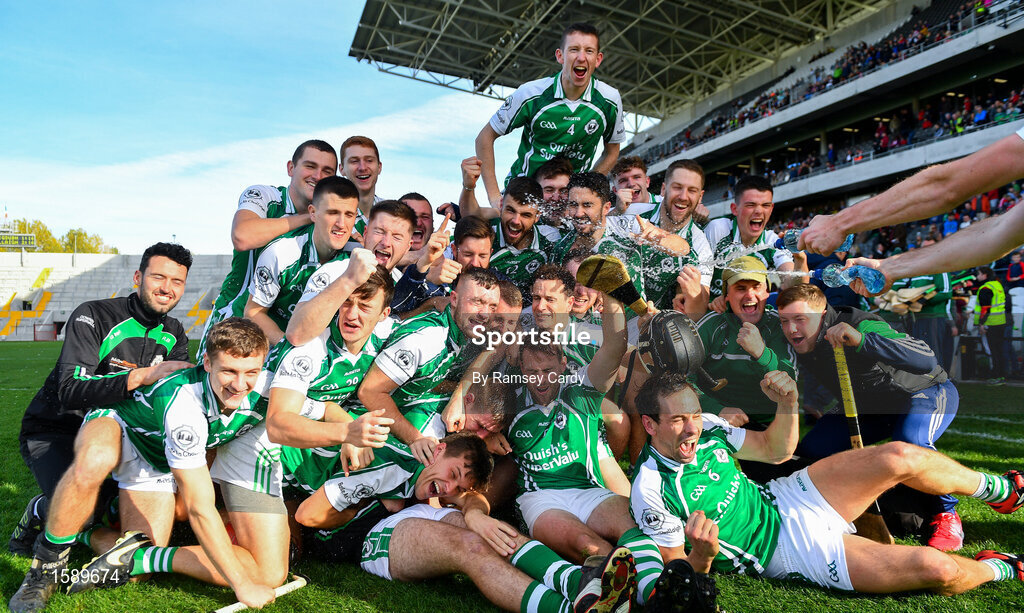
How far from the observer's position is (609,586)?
2.21 meters

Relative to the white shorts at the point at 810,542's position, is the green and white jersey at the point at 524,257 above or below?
above

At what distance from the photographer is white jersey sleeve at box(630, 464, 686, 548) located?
2566 millimetres

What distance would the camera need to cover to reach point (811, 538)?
2648 mm

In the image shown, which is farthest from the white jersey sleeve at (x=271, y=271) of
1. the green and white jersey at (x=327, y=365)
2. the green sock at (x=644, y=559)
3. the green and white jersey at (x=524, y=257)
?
the green sock at (x=644, y=559)

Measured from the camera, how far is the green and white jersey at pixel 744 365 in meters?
3.09

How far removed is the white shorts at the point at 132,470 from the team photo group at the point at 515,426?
14 millimetres

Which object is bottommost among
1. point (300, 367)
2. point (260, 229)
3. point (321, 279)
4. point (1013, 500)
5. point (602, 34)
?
point (1013, 500)

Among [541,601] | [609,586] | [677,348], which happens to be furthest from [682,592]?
[677,348]

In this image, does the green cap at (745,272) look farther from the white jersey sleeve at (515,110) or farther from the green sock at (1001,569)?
the white jersey sleeve at (515,110)

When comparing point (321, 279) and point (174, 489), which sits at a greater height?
point (321, 279)

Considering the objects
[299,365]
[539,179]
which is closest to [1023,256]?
[539,179]

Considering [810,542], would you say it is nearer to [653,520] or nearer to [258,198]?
[653,520]

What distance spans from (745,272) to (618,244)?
915 mm

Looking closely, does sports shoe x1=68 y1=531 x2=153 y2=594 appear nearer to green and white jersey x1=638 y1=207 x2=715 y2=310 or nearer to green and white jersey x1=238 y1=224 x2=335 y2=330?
green and white jersey x1=238 y1=224 x2=335 y2=330
